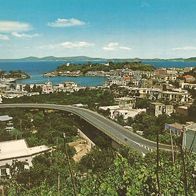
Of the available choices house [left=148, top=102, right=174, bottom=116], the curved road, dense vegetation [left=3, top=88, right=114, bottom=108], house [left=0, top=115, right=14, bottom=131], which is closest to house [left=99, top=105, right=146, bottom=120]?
house [left=148, top=102, right=174, bottom=116]

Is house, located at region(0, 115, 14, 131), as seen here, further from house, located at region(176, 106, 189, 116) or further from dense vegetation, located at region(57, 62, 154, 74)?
dense vegetation, located at region(57, 62, 154, 74)

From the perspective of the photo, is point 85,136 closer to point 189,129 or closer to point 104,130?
point 104,130

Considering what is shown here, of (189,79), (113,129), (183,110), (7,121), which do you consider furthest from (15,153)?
(189,79)

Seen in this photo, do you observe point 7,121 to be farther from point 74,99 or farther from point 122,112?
point 74,99

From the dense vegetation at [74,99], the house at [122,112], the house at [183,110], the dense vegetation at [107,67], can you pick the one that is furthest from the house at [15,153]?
the dense vegetation at [107,67]

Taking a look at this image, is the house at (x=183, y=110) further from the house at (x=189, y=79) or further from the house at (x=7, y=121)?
the house at (x=189, y=79)

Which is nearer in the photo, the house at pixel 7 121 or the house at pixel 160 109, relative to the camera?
the house at pixel 7 121
